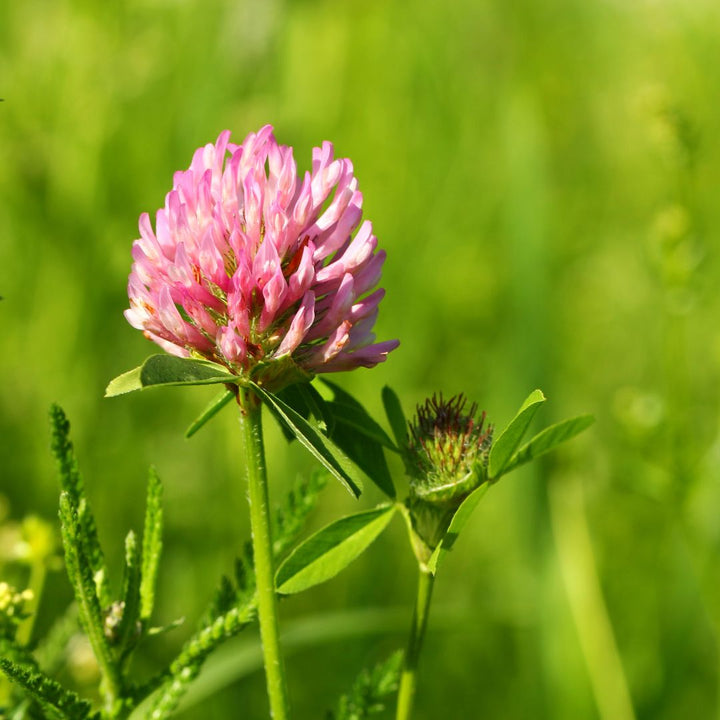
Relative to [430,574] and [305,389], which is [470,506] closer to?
[430,574]

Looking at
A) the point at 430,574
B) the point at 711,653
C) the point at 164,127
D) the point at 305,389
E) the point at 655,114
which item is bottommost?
the point at 711,653

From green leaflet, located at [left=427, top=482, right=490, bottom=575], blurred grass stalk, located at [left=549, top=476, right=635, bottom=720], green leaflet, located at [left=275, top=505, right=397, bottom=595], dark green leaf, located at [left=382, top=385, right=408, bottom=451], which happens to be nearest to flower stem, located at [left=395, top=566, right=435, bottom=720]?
green leaflet, located at [left=427, top=482, right=490, bottom=575]

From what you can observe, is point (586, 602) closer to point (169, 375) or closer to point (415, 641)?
point (415, 641)

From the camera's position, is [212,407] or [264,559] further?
[212,407]

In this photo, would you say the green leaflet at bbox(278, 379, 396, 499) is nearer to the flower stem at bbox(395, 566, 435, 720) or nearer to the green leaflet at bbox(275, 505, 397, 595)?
the green leaflet at bbox(275, 505, 397, 595)

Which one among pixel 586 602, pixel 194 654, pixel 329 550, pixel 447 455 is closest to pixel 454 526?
pixel 447 455

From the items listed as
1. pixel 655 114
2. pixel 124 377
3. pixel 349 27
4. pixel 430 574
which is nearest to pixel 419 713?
pixel 655 114
